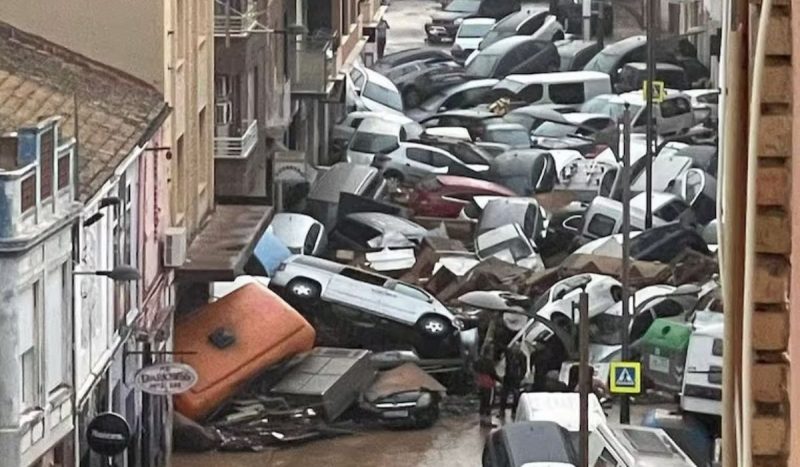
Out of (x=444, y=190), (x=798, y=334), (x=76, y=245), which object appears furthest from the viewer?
(x=444, y=190)

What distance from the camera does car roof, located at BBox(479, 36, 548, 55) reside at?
6012cm

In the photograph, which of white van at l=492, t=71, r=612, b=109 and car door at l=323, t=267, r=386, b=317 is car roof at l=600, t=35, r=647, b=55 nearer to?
→ white van at l=492, t=71, r=612, b=109

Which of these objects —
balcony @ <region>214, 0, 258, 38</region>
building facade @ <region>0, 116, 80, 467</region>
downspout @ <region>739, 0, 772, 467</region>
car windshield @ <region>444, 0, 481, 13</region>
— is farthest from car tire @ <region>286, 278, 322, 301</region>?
car windshield @ <region>444, 0, 481, 13</region>

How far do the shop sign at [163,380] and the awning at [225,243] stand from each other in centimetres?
391

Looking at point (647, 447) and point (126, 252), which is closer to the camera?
point (647, 447)

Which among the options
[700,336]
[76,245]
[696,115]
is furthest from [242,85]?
[696,115]

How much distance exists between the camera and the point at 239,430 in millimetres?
27016

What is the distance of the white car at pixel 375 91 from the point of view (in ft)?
178

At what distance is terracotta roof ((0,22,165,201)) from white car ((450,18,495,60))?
40.0m

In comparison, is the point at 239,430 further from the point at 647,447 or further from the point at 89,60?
the point at 647,447

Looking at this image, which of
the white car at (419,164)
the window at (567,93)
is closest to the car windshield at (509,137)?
the white car at (419,164)

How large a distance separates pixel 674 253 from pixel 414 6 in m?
44.9

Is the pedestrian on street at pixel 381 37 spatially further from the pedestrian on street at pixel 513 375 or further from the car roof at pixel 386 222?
the pedestrian on street at pixel 513 375

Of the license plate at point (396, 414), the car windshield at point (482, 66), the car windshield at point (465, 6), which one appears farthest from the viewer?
the car windshield at point (465, 6)
